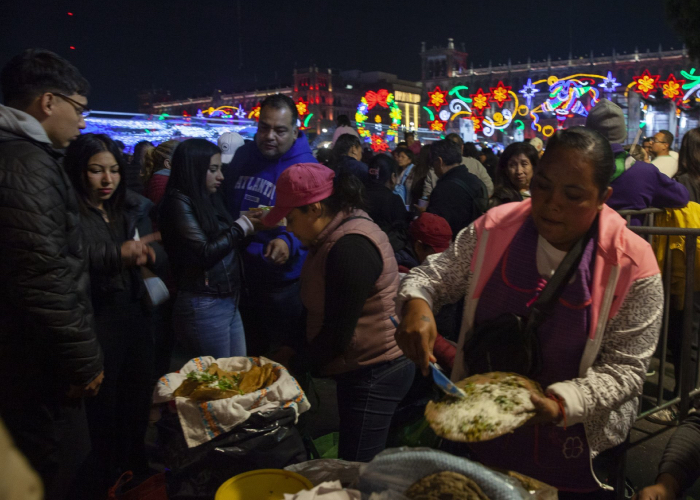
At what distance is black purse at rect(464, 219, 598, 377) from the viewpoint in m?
1.64

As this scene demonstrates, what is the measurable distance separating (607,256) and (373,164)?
4481 millimetres

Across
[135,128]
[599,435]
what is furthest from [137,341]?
[135,128]

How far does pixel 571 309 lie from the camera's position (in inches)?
64.7

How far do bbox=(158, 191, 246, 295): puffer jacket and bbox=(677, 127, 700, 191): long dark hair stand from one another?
4.10 meters

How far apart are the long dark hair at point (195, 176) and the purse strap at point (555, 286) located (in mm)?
2284

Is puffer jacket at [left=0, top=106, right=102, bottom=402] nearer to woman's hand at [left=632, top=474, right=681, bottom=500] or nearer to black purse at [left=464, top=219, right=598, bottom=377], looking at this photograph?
black purse at [left=464, top=219, right=598, bottom=377]

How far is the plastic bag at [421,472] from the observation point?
3.90 ft

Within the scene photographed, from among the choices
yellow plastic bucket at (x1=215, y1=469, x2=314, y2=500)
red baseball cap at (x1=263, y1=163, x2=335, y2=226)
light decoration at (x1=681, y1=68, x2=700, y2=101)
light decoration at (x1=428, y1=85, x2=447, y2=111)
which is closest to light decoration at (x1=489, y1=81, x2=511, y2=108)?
light decoration at (x1=428, y1=85, x2=447, y2=111)

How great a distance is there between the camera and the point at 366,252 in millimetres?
2295

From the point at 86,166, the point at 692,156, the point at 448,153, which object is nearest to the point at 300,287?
the point at 86,166

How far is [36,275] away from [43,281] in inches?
1.4

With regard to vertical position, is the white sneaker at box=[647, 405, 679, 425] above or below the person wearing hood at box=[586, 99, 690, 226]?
below

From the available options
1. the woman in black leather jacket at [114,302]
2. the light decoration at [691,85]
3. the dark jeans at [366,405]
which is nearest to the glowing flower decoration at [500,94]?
the light decoration at [691,85]

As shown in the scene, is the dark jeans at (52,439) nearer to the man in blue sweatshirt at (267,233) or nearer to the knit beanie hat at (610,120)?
the man in blue sweatshirt at (267,233)
